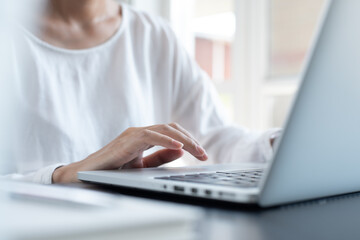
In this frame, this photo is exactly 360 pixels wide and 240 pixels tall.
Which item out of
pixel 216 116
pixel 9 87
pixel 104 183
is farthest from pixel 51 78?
pixel 104 183

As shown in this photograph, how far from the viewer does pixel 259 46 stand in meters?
2.26

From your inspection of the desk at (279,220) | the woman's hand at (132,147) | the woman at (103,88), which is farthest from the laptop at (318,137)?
the woman at (103,88)

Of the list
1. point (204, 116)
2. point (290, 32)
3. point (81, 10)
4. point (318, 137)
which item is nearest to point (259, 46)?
point (290, 32)

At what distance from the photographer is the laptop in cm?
37

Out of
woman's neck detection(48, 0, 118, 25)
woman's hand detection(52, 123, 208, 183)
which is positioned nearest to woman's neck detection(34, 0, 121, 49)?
woman's neck detection(48, 0, 118, 25)

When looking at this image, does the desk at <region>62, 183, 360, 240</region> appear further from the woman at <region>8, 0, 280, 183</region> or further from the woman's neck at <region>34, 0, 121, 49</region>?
the woman's neck at <region>34, 0, 121, 49</region>

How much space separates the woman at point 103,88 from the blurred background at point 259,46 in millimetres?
843

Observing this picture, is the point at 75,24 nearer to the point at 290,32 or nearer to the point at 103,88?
the point at 103,88

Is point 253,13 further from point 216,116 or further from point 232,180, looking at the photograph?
point 232,180

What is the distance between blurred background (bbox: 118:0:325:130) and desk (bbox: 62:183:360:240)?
1.72m

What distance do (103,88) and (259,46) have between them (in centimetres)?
123

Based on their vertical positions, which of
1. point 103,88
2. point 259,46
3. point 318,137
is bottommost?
point 259,46

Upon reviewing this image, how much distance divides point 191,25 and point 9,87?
Result: 1.51 meters

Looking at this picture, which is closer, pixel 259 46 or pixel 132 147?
pixel 132 147
